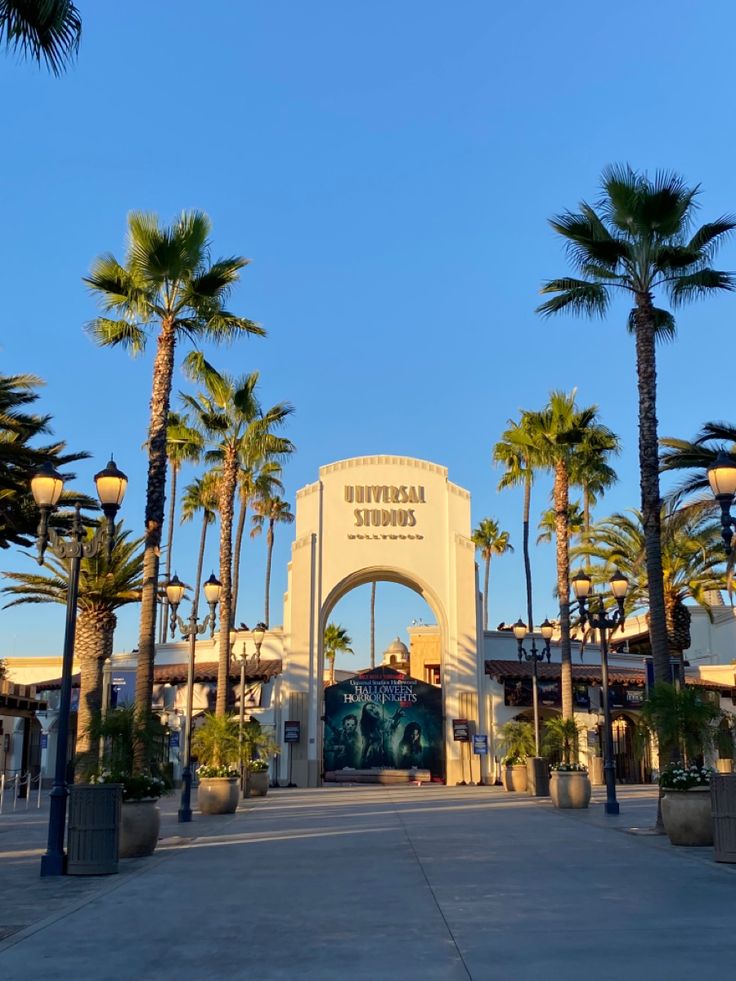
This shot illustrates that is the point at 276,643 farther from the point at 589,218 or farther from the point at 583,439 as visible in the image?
the point at 589,218

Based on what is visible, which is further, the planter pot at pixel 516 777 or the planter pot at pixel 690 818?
the planter pot at pixel 516 777

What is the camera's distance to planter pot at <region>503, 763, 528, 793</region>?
3316 cm

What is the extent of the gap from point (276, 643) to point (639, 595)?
15.7m

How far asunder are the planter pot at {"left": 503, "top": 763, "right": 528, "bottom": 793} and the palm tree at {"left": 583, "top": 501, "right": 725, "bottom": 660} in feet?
21.8

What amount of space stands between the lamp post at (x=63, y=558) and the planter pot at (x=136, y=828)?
120 centimetres

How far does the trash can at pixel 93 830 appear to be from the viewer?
493 inches

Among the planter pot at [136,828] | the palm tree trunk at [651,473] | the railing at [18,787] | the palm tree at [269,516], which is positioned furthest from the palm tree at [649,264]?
the palm tree at [269,516]

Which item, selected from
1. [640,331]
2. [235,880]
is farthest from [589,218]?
[235,880]

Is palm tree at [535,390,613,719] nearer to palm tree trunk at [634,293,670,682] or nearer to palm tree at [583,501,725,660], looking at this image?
palm tree at [583,501,725,660]

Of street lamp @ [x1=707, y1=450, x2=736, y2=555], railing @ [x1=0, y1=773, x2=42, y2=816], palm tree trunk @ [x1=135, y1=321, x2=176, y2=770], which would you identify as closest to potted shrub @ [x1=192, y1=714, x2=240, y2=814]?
palm tree trunk @ [x1=135, y1=321, x2=176, y2=770]

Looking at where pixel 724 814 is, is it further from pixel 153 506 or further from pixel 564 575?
pixel 564 575

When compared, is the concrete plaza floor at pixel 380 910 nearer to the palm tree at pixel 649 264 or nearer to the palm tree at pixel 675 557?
the palm tree at pixel 649 264

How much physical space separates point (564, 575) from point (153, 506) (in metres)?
16.7

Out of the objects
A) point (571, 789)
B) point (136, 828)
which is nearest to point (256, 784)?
point (571, 789)
